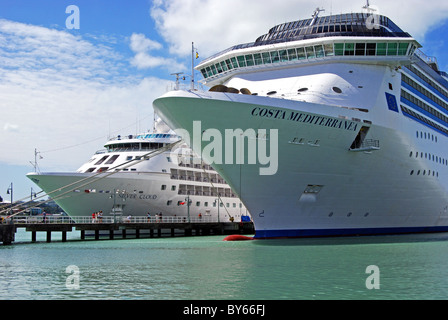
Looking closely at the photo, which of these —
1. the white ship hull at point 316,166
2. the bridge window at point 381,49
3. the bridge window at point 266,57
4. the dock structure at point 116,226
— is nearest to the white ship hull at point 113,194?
the dock structure at point 116,226

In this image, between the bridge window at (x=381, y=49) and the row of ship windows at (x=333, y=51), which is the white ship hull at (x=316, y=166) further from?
the row of ship windows at (x=333, y=51)

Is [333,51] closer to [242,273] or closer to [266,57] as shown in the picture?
[266,57]

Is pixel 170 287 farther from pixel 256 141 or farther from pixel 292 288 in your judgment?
pixel 256 141

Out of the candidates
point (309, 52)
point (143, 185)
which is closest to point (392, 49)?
point (309, 52)

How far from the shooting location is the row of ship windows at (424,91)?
31422mm

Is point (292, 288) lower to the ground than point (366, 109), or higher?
lower

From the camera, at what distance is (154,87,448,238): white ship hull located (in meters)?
22.3

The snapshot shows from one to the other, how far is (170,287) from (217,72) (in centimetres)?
1923

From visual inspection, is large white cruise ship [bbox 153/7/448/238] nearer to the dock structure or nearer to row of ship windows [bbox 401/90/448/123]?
row of ship windows [bbox 401/90/448/123]

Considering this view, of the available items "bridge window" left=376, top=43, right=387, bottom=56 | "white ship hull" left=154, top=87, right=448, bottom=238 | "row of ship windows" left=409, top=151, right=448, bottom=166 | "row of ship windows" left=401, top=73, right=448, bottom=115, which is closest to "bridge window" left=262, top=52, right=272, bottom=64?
"bridge window" left=376, top=43, right=387, bottom=56

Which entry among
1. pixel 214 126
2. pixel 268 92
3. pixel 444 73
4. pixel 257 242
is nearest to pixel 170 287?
pixel 214 126

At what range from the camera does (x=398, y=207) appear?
28.3 m

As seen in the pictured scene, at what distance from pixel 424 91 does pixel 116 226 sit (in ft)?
68.8
